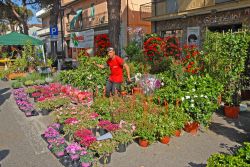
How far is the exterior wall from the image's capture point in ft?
40.5

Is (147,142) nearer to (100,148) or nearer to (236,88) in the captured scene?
(100,148)

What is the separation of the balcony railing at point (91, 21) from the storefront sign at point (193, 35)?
9793 mm

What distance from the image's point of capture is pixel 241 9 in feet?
40.5

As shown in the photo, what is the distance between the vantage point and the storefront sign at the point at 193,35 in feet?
49.3

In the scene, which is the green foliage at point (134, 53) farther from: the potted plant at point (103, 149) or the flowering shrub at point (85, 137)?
the potted plant at point (103, 149)

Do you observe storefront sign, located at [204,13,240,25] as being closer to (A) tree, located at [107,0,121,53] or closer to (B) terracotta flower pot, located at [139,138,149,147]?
(A) tree, located at [107,0,121,53]

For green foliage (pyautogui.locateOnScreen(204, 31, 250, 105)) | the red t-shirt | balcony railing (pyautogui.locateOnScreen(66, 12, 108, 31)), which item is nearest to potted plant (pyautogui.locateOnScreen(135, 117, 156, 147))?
the red t-shirt

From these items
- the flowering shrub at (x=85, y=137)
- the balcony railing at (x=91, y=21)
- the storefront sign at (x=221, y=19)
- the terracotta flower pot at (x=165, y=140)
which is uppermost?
the balcony railing at (x=91, y=21)

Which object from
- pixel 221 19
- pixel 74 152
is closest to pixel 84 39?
pixel 221 19

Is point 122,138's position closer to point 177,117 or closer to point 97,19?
point 177,117

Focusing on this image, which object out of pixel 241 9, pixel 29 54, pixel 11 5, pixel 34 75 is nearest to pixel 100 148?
pixel 34 75

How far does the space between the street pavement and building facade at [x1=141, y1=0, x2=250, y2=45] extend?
7.10m

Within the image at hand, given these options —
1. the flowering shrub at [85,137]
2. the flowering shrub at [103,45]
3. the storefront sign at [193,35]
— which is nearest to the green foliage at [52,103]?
the flowering shrub at [85,137]

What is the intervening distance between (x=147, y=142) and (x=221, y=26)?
36.6ft
